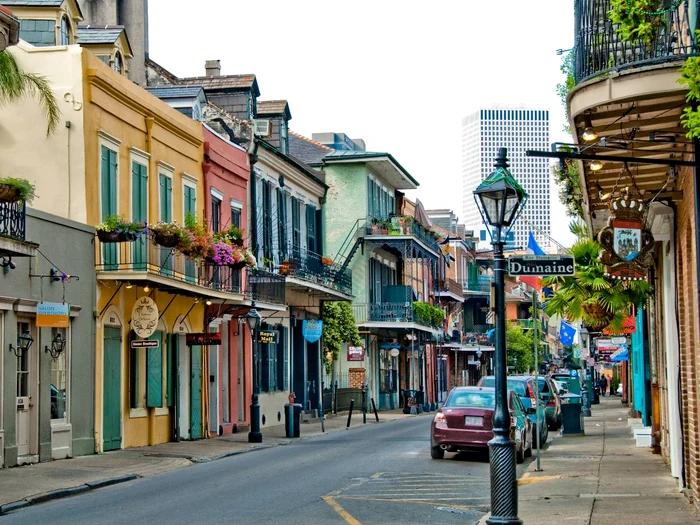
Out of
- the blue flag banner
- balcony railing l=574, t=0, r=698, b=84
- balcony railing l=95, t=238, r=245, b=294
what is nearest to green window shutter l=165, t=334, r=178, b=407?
balcony railing l=95, t=238, r=245, b=294

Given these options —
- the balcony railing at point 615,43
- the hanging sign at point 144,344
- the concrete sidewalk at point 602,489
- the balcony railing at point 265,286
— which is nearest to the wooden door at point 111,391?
the hanging sign at point 144,344

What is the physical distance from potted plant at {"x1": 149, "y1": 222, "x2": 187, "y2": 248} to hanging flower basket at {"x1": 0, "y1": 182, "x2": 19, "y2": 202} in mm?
6058

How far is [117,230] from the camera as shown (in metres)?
22.2

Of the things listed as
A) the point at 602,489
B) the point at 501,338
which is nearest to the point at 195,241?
the point at 602,489

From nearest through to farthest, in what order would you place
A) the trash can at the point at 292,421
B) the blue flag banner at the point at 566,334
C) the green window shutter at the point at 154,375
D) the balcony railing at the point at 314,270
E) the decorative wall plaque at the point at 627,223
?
the decorative wall plaque at the point at 627,223 < the green window shutter at the point at 154,375 < the trash can at the point at 292,421 < the blue flag banner at the point at 566,334 < the balcony railing at the point at 314,270

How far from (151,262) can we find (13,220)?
6.02 meters

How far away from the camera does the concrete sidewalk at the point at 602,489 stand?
12.5 meters

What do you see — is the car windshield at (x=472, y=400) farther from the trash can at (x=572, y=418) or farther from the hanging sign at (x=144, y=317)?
the trash can at (x=572, y=418)

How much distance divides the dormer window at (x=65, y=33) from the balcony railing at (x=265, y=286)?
839cm

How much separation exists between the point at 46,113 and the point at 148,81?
1333 centimetres

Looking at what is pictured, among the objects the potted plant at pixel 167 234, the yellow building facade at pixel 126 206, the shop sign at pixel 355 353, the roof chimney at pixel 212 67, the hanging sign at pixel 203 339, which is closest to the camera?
the yellow building facade at pixel 126 206

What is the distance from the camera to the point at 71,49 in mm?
22406

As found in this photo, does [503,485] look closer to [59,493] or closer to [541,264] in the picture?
[541,264]

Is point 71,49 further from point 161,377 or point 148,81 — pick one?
point 148,81
